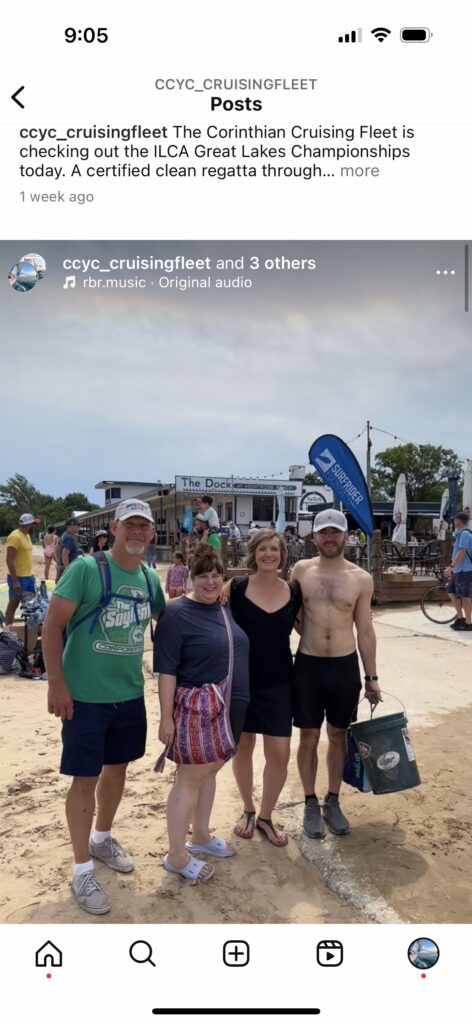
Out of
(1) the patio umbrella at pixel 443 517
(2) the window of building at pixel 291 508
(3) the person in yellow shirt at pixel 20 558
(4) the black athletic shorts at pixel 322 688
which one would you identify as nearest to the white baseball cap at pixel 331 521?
(4) the black athletic shorts at pixel 322 688

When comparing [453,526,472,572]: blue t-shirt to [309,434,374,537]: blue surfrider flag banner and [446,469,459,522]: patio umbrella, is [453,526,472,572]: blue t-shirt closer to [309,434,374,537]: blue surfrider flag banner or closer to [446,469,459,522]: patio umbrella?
[309,434,374,537]: blue surfrider flag banner

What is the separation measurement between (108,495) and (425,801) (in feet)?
139

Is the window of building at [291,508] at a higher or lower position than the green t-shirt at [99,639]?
higher

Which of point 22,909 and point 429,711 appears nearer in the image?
point 22,909

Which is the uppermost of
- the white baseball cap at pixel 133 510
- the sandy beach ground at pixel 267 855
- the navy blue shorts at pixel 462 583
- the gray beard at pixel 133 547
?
the white baseball cap at pixel 133 510

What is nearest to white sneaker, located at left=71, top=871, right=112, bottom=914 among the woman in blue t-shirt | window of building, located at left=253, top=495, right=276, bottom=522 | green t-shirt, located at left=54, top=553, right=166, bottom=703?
the woman in blue t-shirt

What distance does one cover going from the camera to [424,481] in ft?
167

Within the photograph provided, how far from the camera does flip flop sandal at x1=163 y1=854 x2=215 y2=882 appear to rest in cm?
268

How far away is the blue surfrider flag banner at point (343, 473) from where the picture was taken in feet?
34.6

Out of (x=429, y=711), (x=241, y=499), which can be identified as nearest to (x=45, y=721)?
(x=429, y=711)

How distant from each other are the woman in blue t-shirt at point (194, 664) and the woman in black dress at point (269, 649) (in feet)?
0.70

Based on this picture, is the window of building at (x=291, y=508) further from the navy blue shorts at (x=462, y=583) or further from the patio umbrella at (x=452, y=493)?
the navy blue shorts at (x=462, y=583)

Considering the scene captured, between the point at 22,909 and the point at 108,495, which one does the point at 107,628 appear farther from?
the point at 108,495
